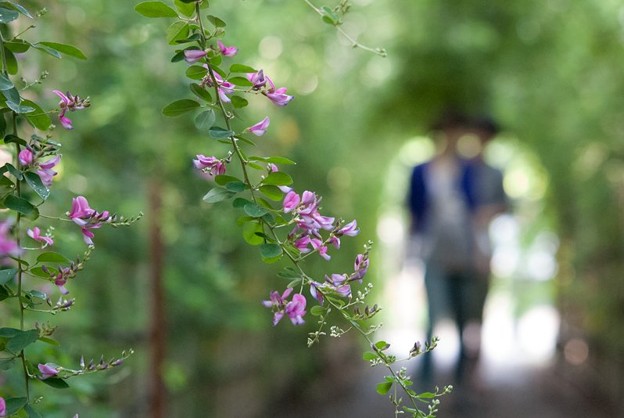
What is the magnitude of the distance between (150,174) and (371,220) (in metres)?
6.17

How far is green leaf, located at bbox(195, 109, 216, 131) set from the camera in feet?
4.40

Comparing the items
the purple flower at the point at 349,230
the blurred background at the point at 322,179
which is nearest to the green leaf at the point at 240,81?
the purple flower at the point at 349,230

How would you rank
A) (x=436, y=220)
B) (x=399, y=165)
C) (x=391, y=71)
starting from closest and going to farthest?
(x=436, y=220) → (x=391, y=71) → (x=399, y=165)

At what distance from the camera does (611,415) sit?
608 centimetres

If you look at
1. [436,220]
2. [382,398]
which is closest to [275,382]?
[382,398]

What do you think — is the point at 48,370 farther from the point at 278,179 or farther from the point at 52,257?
the point at 278,179

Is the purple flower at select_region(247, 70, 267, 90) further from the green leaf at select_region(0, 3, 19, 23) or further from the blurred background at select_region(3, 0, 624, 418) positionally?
the blurred background at select_region(3, 0, 624, 418)

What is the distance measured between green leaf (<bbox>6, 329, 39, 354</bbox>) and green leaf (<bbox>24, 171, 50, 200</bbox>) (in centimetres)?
17

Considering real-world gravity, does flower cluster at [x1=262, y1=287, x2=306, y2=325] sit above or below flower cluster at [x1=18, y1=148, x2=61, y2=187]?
below

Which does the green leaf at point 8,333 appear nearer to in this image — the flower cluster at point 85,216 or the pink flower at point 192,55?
the flower cluster at point 85,216

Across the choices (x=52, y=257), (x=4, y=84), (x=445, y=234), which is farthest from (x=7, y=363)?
(x=445, y=234)

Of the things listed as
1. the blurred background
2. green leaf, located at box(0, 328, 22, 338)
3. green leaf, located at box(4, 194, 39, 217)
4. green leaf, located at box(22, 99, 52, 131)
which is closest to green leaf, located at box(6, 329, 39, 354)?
green leaf, located at box(0, 328, 22, 338)

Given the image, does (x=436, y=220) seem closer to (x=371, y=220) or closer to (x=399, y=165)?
(x=371, y=220)

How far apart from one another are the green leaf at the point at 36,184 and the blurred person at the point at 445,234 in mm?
4687
